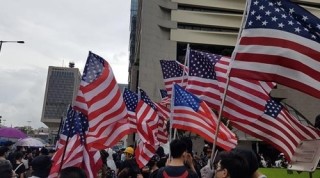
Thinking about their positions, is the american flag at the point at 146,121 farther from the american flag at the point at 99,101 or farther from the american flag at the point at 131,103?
the american flag at the point at 99,101

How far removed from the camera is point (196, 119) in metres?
7.45

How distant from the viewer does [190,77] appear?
9188 mm

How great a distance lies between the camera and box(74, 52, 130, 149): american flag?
6.63m

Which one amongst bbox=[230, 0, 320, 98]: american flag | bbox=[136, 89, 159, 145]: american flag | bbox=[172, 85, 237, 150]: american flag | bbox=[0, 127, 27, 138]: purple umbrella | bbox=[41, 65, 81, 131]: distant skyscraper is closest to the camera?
bbox=[230, 0, 320, 98]: american flag

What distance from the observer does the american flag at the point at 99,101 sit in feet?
21.8

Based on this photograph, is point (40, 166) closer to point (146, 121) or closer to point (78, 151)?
point (78, 151)

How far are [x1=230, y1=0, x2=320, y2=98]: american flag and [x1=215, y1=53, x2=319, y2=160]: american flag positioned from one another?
4.41ft

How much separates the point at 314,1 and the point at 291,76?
6041 centimetres

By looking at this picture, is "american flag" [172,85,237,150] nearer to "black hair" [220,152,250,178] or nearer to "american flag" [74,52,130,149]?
"american flag" [74,52,130,149]

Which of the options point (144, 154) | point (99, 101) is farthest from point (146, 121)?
point (99, 101)

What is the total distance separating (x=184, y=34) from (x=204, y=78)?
1784 inches

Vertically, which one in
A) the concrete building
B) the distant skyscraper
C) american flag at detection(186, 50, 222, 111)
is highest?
the concrete building

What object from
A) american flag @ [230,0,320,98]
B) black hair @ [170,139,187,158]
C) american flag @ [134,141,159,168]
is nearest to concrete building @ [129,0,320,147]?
american flag @ [134,141,159,168]

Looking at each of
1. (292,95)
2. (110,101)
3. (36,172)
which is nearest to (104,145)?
(110,101)
